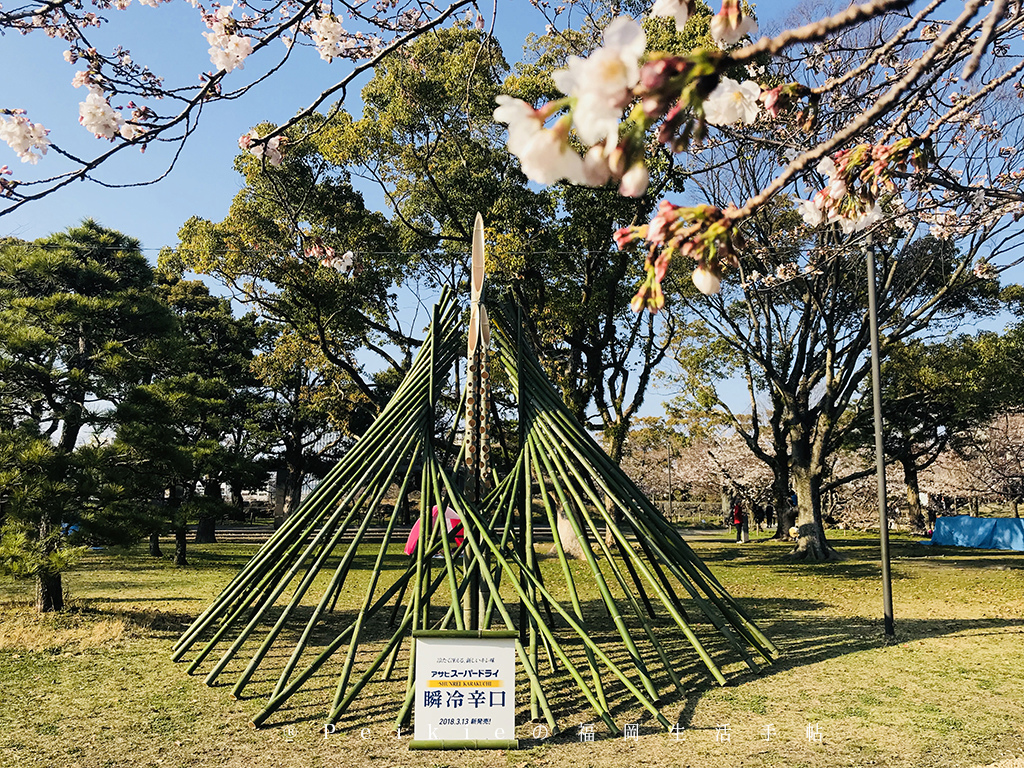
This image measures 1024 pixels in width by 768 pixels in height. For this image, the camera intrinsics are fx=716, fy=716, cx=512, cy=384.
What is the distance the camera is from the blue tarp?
59.1 ft

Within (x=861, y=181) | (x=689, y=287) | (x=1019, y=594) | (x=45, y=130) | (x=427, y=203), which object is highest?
(x=427, y=203)

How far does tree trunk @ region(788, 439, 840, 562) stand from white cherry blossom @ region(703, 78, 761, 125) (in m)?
13.8

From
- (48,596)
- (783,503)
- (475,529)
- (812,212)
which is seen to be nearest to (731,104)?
(812,212)

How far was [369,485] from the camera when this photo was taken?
519 cm

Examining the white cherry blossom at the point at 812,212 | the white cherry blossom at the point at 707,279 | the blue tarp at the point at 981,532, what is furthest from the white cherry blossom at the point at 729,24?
the blue tarp at the point at 981,532

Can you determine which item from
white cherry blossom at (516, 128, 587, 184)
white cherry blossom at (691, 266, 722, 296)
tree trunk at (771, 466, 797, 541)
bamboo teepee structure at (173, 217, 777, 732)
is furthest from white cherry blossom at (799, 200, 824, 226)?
tree trunk at (771, 466, 797, 541)

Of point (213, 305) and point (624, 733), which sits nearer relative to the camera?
point (624, 733)

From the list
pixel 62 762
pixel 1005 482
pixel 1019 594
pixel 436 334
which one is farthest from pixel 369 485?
pixel 1005 482

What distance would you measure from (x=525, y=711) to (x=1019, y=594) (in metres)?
8.52

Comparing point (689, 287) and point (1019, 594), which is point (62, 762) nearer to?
point (1019, 594)

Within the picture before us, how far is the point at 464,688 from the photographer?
12.3 feet

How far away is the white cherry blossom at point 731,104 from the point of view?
1492 millimetres

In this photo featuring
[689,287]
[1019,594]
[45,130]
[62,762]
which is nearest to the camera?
[45,130]

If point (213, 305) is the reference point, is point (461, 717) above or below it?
below
